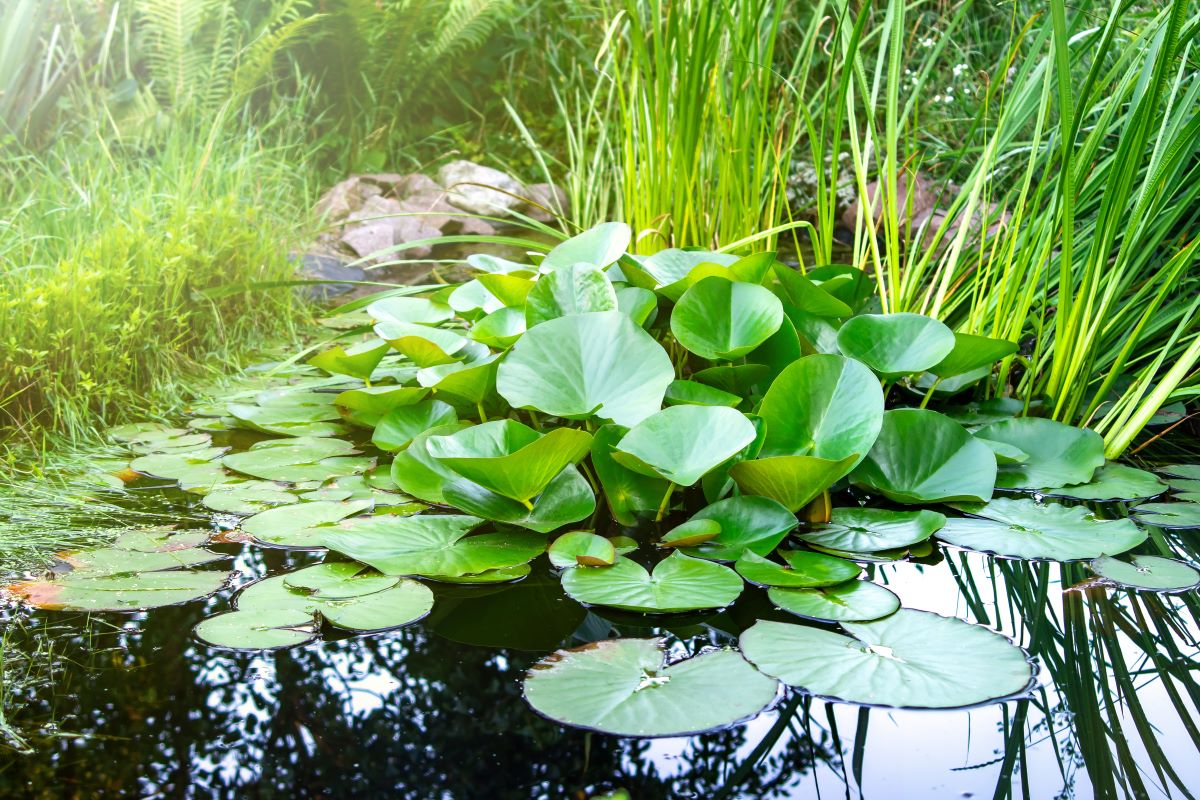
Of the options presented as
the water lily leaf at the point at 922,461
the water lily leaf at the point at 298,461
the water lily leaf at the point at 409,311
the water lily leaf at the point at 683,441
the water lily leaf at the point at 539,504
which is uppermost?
the water lily leaf at the point at 409,311

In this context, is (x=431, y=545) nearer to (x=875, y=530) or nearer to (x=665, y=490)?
(x=665, y=490)

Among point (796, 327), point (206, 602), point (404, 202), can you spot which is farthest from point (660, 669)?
point (404, 202)

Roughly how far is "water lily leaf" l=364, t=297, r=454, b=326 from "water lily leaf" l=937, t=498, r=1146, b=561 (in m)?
0.90

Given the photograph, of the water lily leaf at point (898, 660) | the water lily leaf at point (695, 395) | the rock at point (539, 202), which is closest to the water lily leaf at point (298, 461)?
the water lily leaf at point (695, 395)

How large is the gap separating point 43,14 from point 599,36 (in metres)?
2.01

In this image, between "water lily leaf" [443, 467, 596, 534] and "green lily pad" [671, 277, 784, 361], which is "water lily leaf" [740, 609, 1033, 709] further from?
"green lily pad" [671, 277, 784, 361]

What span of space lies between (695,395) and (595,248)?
344 millimetres

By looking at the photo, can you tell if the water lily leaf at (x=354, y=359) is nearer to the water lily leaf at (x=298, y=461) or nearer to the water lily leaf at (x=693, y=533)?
the water lily leaf at (x=298, y=461)

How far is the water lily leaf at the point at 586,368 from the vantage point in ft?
3.84

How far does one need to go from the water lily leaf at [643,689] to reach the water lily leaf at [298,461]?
2.11 ft

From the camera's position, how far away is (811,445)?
1.15 metres

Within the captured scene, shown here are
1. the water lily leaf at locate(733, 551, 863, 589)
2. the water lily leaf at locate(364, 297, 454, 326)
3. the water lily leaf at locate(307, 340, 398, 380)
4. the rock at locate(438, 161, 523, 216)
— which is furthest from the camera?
the rock at locate(438, 161, 523, 216)

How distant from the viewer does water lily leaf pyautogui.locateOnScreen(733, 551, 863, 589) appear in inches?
39.3

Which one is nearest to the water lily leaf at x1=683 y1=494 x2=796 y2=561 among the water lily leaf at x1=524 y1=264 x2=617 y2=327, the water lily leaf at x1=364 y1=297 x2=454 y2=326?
the water lily leaf at x1=524 y1=264 x2=617 y2=327
